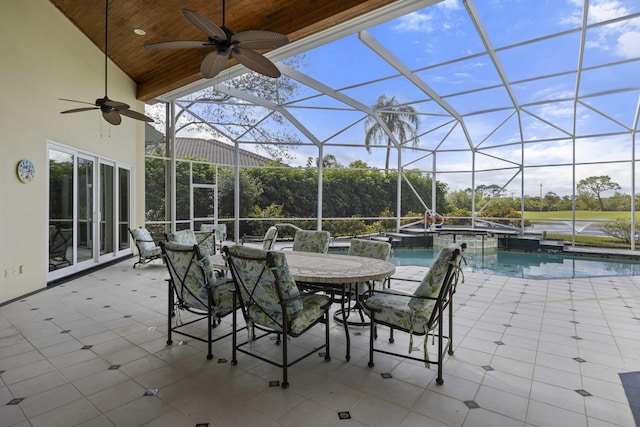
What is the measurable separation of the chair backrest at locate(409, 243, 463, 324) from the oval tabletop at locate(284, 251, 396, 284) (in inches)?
14.8

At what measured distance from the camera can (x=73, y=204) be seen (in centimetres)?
570

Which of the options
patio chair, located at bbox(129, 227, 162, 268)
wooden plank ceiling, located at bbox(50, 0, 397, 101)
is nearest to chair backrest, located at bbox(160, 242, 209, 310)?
wooden plank ceiling, located at bbox(50, 0, 397, 101)

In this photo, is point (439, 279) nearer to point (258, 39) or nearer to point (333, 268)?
point (333, 268)

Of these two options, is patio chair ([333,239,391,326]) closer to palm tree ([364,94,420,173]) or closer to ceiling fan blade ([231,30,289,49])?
ceiling fan blade ([231,30,289,49])

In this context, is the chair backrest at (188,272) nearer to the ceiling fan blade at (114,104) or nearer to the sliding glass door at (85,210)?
the ceiling fan blade at (114,104)

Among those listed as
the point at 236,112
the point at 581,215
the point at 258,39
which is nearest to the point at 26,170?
the point at 258,39

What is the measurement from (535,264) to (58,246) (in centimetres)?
983

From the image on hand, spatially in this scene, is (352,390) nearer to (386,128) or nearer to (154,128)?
(154,128)

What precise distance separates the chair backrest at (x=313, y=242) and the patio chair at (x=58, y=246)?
3.84 meters

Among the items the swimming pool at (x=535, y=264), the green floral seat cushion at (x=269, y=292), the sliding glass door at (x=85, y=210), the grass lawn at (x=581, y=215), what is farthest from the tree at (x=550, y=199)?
the sliding glass door at (x=85, y=210)

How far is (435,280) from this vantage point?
251 centimetres

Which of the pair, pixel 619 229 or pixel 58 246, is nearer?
pixel 58 246

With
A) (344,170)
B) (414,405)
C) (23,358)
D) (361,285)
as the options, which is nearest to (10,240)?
(23,358)

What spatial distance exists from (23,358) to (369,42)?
6.12m
